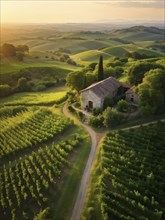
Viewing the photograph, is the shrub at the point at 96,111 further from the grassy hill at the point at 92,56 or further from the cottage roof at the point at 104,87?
the grassy hill at the point at 92,56

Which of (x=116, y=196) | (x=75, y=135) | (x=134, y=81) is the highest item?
(x=134, y=81)

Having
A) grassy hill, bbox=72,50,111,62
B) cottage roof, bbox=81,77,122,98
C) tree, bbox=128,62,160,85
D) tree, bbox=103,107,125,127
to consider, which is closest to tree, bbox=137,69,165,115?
tree, bbox=103,107,125,127

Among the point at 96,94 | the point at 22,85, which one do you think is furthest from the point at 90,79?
the point at 22,85

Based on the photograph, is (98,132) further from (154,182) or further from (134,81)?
(134,81)

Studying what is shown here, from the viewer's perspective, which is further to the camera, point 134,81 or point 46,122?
point 134,81

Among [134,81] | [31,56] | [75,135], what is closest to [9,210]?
[75,135]

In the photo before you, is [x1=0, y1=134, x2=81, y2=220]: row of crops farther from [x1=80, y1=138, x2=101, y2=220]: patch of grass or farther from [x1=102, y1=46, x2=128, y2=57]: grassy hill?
[x1=102, y1=46, x2=128, y2=57]: grassy hill

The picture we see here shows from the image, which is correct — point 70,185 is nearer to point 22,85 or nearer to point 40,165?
point 40,165
